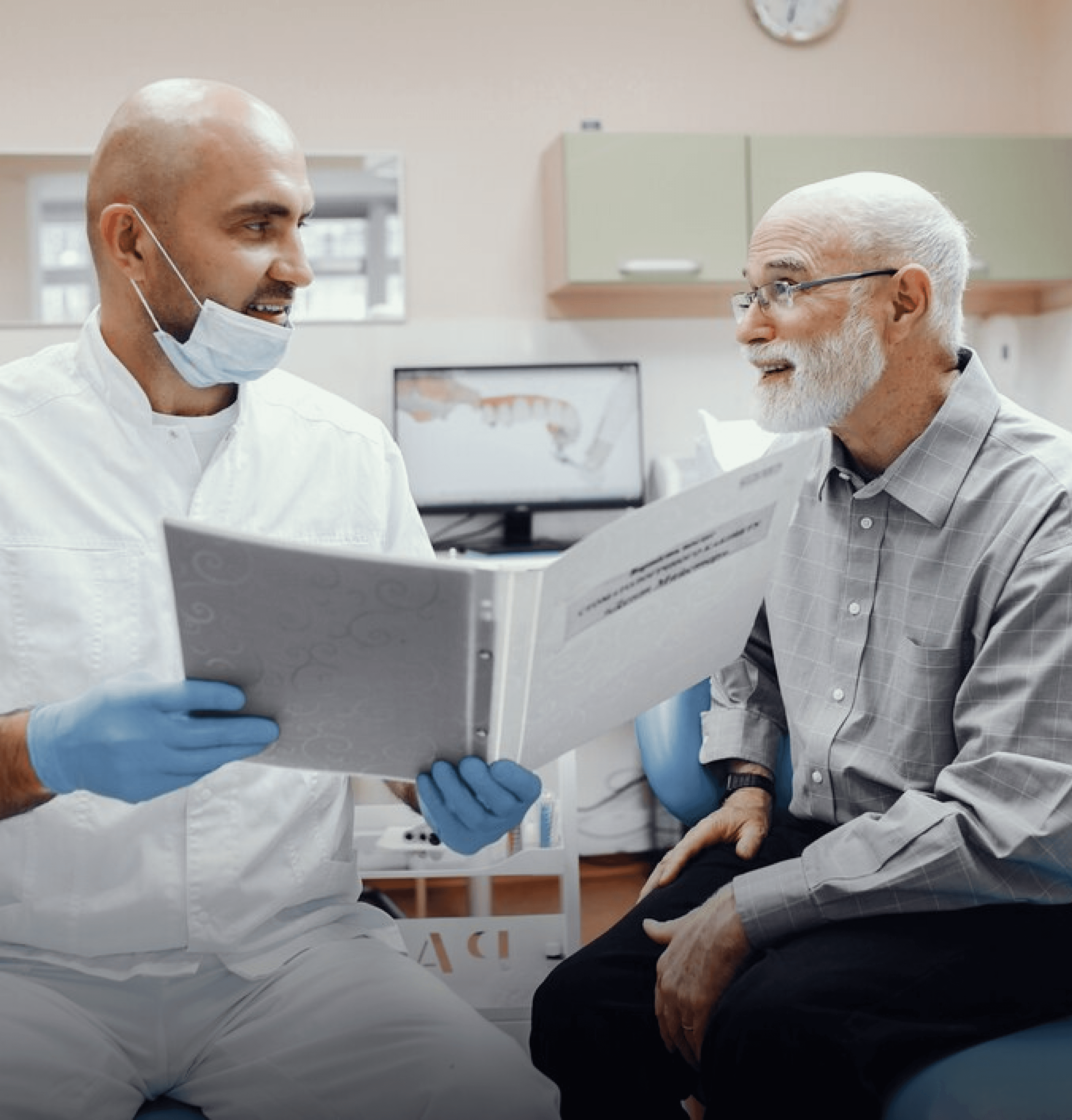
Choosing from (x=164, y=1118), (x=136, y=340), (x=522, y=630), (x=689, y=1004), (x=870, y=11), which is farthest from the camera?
(x=870, y=11)

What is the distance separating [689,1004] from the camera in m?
1.37

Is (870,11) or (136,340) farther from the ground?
(870,11)

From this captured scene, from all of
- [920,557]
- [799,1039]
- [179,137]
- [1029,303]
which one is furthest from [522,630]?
[1029,303]

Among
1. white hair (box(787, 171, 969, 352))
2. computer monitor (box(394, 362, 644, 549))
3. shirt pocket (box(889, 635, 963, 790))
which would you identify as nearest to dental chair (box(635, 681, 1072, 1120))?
shirt pocket (box(889, 635, 963, 790))

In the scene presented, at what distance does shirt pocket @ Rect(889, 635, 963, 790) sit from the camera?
1.44 meters

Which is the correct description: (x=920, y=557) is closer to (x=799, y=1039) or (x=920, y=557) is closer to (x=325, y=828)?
(x=799, y=1039)

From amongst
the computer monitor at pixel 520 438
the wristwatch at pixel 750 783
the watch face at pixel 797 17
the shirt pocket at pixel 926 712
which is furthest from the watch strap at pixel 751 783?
the watch face at pixel 797 17

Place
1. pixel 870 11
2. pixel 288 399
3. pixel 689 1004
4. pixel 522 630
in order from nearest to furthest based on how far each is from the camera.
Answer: pixel 522 630 → pixel 689 1004 → pixel 288 399 → pixel 870 11

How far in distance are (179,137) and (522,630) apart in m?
0.74

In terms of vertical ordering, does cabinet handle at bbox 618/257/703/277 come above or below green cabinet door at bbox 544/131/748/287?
below

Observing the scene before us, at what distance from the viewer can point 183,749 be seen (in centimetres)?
113

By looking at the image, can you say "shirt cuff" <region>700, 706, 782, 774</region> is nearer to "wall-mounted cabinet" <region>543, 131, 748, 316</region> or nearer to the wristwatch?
the wristwatch

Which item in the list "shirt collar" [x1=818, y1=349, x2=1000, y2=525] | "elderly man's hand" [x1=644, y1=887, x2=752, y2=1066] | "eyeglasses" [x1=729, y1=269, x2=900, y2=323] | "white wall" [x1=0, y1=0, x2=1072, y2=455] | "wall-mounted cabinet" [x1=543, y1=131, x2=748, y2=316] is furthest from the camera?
"white wall" [x1=0, y1=0, x2=1072, y2=455]

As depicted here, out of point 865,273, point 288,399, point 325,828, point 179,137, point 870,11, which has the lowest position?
point 325,828
